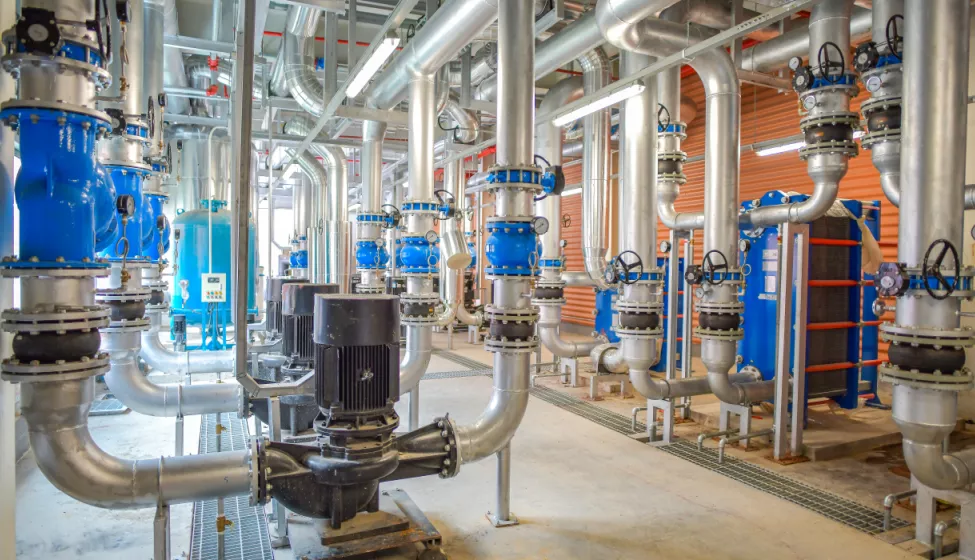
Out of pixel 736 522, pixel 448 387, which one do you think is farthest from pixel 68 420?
pixel 448 387

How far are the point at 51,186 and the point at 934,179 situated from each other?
13.6 ft

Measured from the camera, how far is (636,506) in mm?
4121

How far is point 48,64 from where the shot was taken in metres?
2.17

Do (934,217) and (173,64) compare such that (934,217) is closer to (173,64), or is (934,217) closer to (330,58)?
(330,58)

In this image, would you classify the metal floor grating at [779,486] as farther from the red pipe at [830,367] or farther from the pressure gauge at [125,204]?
the pressure gauge at [125,204]

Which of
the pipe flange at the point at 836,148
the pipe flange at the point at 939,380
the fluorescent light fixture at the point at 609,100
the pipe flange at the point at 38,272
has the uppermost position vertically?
the fluorescent light fixture at the point at 609,100

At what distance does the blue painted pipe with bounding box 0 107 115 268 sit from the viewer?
2.17 m

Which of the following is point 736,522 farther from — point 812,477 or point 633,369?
point 633,369

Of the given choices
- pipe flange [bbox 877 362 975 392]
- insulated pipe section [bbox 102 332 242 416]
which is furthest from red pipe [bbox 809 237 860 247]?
insulated pipe section [bbox 102 332 242 416]

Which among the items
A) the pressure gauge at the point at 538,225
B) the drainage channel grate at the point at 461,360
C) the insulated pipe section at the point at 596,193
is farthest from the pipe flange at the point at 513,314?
the drainage channel grate at the point at 461,360

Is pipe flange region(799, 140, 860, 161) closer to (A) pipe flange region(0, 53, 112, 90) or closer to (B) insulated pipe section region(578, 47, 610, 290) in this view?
(B) insulated pipe section region(578, 47, 610, 290)

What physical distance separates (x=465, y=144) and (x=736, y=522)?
7.03 meters

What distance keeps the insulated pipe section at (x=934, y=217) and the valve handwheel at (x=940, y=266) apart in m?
0.02

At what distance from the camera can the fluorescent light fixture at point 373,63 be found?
14.5 feet
